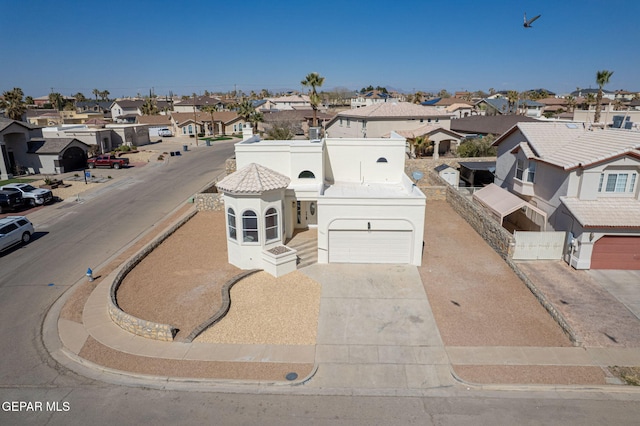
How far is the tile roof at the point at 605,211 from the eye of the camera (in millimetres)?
17562

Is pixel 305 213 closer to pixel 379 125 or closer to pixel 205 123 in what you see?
pixel 379 125

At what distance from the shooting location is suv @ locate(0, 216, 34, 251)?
21516mm

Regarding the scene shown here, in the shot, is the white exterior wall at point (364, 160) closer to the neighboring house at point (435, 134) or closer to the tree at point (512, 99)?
the neighboring house at point (435, 134)

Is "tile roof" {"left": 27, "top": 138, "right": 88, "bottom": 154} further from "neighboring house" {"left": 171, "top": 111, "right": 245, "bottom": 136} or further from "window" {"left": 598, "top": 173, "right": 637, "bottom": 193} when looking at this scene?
"window" {"left": 598, "top": 173, "right": 637, "bottom": 193}

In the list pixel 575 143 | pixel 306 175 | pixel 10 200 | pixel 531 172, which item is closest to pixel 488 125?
pixel 531 172

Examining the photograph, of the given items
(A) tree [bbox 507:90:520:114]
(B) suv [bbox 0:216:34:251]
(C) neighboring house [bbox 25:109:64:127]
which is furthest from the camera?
(C) neighboring house [bbox 25:109:64:127]

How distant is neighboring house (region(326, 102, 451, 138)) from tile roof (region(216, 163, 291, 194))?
1149 inches

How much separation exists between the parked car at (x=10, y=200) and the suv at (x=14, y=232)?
862cm

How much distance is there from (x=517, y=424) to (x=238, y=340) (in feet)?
28.9

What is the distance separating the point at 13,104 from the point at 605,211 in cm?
8961

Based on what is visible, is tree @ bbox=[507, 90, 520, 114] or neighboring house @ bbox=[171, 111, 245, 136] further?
neighboring house @ bbox=[171, 111, 245, 136]

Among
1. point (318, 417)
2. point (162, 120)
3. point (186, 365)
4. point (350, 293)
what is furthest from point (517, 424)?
point (162, 120)

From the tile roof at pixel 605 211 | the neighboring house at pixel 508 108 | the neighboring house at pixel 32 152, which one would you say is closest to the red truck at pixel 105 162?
the neighboring house at pixel 32 152

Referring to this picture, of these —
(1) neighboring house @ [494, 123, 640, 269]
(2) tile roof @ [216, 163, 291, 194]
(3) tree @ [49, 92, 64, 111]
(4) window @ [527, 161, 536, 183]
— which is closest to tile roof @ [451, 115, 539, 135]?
(4) window @ [527, 161, 536, 183]
